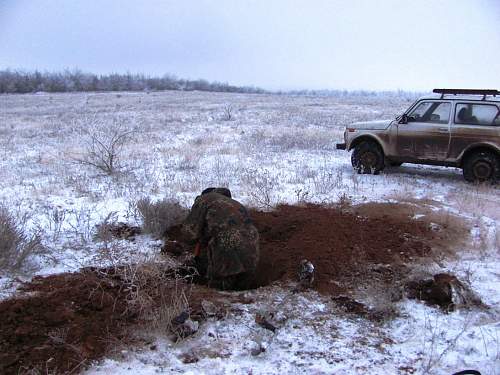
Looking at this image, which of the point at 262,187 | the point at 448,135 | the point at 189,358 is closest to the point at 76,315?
the point at 189,358

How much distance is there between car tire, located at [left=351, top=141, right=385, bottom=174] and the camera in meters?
10.4

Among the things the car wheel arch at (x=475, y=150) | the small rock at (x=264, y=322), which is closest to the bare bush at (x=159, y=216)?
the small rock at (x=264, y=322)

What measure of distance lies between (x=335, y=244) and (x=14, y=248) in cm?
377

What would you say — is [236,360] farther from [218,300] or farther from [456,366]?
[456,366]

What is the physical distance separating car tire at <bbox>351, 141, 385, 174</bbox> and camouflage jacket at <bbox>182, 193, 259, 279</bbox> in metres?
5.87

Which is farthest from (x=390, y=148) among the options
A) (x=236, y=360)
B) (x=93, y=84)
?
(x=93, y=84)

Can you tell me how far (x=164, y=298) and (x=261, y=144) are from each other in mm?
10880

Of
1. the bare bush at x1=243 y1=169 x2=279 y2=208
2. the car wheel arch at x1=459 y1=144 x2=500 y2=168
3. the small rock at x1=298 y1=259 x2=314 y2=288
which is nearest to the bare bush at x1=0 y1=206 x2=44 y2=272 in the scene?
the small rock at x1=298 y1=259 x2=314 y2=288

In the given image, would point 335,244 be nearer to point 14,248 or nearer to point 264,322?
point 264,322

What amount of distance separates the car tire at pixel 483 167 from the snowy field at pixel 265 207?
1.06 ft

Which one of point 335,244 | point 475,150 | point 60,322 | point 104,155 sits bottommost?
point 60,322

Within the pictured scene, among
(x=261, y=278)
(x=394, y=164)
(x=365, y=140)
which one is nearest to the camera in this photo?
(x=261, y=278)

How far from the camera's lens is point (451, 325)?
13.5 ft

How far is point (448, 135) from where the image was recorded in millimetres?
9344
